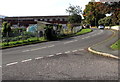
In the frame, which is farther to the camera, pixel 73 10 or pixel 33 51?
pixel 73 10

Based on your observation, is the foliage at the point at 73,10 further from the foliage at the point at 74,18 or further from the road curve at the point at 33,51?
the road curve at the point at 33,51

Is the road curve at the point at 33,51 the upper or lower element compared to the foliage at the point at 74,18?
lower

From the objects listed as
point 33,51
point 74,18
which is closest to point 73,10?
point 74,18

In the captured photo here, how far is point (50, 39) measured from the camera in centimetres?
2425

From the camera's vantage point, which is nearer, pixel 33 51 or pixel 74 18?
pixel 33 51

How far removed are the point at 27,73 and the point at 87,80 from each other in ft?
8.20

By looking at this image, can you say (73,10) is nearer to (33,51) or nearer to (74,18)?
(74,18)

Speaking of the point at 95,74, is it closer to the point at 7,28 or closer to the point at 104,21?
the point at 7,28

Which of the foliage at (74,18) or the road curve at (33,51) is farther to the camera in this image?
the foliage at (74,18)

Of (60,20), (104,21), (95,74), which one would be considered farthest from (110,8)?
(60,20)

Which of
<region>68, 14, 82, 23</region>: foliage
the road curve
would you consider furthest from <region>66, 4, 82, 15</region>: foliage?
the road curve

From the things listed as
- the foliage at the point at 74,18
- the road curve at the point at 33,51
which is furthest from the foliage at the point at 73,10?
the road curve at the point at 33,51

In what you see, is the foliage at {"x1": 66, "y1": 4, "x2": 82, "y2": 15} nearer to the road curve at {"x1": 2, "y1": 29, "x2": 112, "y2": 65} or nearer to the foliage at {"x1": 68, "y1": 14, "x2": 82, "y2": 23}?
the foliage at {"x1": 68, "y1": 14, "x2": 82, "y2": 23}

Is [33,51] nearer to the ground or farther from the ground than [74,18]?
nearer to the ground
